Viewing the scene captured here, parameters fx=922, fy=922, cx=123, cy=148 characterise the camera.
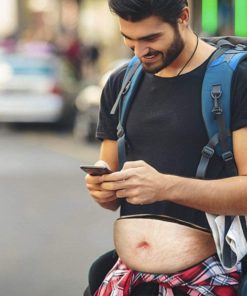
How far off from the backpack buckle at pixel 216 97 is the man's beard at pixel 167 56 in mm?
156

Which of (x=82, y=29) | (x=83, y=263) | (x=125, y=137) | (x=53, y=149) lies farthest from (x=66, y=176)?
(x=82, y=29)

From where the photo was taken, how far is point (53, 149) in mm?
14859

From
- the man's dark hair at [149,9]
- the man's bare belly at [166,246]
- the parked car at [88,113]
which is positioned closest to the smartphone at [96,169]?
the man's bare belly at [166,246]

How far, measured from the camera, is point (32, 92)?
1714 centimetres

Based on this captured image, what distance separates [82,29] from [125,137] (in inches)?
1516

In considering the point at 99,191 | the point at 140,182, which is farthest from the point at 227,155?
the point at 99,191

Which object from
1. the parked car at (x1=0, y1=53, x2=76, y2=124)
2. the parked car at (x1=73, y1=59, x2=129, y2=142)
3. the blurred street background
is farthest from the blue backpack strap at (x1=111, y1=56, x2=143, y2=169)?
the parked car at (x1=0, y1=53, x2=76, y2=124)

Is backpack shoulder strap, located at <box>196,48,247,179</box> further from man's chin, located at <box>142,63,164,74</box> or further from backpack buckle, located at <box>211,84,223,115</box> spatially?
man's chin, located at <box>142,63,164,74</box>

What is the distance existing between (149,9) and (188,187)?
51 cm

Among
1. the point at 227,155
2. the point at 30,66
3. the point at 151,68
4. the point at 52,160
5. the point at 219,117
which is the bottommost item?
the point at 52,160

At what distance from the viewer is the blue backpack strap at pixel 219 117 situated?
2616 mm

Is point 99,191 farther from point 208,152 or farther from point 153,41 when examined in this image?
point 153,41

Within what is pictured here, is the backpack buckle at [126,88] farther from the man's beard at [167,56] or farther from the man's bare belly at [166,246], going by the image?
the man's bare belly at [166,246]

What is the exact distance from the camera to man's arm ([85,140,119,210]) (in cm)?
268
